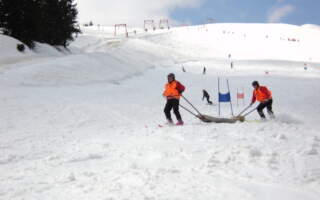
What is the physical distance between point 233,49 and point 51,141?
172ft

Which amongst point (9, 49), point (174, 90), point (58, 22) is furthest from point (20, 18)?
point (174, 90)

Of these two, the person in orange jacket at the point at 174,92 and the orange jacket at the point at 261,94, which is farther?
the orange jacket at the point at 261,94

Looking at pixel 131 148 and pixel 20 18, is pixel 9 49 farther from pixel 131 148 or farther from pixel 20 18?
pixel 131 148

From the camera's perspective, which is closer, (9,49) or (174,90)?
(174,90)

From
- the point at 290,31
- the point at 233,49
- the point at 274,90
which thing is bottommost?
the point at 274,90

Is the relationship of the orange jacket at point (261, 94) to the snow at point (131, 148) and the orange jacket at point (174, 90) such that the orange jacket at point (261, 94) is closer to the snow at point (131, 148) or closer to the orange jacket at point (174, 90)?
the snow at point (131, 148)

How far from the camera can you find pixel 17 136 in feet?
27.4

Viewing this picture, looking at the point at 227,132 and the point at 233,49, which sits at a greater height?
the point at 233,49

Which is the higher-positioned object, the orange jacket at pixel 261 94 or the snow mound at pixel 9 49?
the snow mound at pixel 9 49

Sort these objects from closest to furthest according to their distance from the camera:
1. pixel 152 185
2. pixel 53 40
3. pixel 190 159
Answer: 1. pixel 152 185
2. pixel 190 159
3. pixel 53 40

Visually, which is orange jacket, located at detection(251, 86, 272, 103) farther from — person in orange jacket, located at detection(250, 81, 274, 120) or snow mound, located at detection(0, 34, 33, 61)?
snow mound, located at detection(0, 34, 33, 61)

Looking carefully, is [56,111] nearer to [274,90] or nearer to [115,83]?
[115,83]

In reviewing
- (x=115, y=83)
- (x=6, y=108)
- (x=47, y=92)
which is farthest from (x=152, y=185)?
(x=115, y=83)

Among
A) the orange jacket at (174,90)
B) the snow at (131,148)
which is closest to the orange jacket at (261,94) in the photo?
the snow at (131,148)
